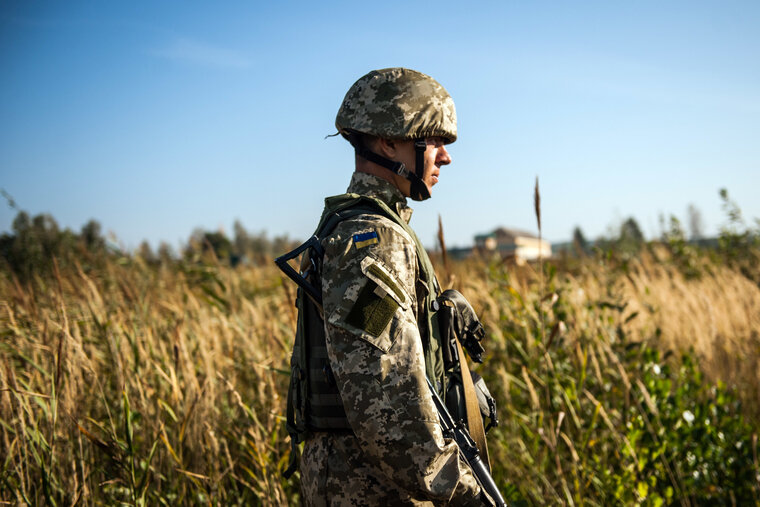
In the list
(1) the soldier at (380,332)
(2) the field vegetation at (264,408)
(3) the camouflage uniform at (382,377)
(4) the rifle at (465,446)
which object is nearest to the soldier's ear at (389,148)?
(1) the soldier at (380,332)

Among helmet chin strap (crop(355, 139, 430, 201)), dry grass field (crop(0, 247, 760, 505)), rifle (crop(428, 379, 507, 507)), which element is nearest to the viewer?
rifle (crop(428, 379, 507, 507))

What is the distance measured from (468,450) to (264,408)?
1.46 metres

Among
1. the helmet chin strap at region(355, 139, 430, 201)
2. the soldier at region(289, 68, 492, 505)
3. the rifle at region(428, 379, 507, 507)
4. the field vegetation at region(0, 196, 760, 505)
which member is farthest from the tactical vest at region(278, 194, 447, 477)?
the field vegetation at region(0, 196, 760, 505)

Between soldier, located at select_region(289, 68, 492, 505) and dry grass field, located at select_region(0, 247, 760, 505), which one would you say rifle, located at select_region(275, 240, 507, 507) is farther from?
Answer: dry grass field, located at select_region(0, 247, 760, 505)

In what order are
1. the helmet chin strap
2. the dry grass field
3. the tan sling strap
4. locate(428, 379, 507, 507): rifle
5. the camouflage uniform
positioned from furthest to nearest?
1. the dry grass field
2. the helmet chin strap
3. the tan sling strap
4. locate(428, 379, 507, 507): rifle
5. the camouflage uniform

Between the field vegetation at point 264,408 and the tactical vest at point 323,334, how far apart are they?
2.04 feet

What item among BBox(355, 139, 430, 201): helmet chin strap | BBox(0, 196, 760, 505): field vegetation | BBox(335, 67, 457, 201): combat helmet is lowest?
BBox(0, 196, 760, 505): field vegetation

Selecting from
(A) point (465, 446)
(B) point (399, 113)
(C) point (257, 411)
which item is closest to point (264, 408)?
(C) point (257, 411)

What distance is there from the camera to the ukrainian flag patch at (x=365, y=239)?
56.0 inches

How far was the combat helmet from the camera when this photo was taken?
173cm

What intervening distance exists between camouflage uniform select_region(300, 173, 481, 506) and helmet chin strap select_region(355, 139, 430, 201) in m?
0.32

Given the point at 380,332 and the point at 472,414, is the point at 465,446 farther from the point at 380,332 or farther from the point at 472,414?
the point at 380,332

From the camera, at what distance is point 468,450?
1461mm

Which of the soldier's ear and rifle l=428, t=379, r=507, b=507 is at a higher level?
the soldier's ear
